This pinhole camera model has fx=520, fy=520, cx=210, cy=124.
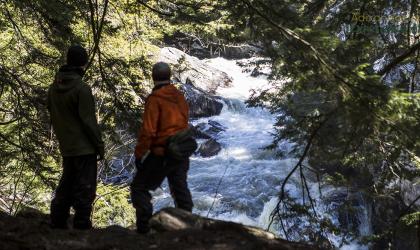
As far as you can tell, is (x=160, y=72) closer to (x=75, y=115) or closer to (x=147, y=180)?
(x=75, y=115)

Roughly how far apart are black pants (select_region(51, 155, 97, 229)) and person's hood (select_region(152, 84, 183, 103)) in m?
0.79

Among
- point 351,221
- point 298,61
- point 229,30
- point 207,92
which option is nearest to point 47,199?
point 229,30

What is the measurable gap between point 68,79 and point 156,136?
874 millimetres

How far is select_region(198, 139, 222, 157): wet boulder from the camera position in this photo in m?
19.1

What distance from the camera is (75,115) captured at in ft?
14.3

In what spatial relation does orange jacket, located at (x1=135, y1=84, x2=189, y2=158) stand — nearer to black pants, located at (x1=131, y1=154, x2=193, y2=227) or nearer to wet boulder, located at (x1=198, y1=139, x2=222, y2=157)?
black pants, located at (x1=131, y1=154, x2=193, y2=227)

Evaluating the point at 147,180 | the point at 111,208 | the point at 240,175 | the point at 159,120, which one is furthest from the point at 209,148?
the point at 159,120

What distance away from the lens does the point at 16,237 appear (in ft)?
12.7

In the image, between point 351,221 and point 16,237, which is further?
point 351,221

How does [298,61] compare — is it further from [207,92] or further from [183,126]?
[207,92]

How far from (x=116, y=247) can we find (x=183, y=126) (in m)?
1.13

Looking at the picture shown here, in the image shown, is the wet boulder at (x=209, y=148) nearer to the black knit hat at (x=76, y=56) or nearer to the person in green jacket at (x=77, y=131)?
the person in green jacket at (x=77, y=131)

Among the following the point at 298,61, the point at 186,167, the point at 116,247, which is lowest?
the point at 116,247

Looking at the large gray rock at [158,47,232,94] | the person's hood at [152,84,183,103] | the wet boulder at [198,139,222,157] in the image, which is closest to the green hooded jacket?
the person's hood at [152,84,183,103]
